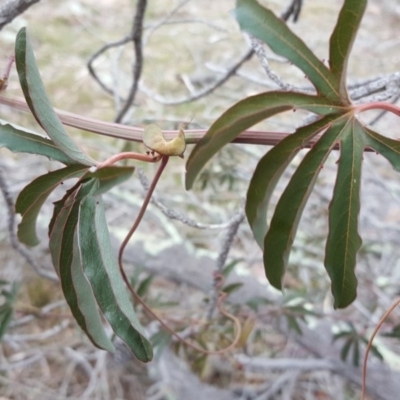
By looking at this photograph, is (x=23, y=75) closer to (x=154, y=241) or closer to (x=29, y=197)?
(x=29, y=197)

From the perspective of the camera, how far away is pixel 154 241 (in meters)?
1.18

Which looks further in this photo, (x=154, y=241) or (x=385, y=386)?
(x=154, y=241)

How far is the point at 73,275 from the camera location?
1.35 feet

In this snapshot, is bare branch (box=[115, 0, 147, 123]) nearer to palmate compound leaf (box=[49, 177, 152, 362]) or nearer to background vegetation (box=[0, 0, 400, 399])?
background vegetation (box=[0, 0, 400, 399])

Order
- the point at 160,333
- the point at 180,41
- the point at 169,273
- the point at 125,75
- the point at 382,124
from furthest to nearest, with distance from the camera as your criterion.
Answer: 1. the point at 180,41
2. the point at 125,75
3. the point at 382,124
4. the point at 169,273
5. the point at 160,333

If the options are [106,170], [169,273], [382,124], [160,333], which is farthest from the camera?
[382,124]

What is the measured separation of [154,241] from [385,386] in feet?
2.00

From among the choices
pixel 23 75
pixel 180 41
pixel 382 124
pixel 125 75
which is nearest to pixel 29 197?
pixel 23 75

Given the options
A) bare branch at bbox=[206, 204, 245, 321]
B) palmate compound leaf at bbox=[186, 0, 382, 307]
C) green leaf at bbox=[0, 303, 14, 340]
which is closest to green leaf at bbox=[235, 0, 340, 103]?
palmate compound leaf at bbox=[186, 0, 382, 307]

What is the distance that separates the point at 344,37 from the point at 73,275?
0.99 feet

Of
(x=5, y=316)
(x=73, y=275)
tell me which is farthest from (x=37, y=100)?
(x=5, y=316)

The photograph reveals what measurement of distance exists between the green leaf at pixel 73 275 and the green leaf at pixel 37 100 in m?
0.04

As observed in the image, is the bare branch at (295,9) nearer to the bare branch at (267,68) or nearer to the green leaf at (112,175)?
the bare branch at (267,68)

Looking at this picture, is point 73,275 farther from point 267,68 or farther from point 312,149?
point 267,68
